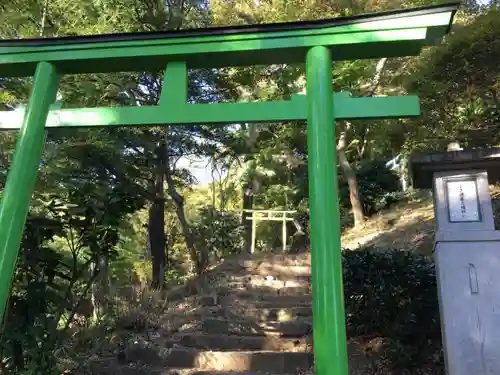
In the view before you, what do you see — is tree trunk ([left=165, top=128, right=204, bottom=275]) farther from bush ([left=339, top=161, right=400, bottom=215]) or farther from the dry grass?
bush ([left=339, top=161, right=400, bottom=215])

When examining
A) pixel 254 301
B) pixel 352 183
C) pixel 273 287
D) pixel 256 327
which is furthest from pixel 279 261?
pixel 352 183

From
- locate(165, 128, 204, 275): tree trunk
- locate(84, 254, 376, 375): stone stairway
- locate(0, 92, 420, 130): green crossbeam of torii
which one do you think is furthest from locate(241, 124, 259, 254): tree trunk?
locate(0, 92, 420, 130): green crossbeam of torii

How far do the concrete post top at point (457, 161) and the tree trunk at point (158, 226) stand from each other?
5.31 m

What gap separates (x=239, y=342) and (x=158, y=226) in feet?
13.0

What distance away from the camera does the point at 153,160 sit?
8.55 metres

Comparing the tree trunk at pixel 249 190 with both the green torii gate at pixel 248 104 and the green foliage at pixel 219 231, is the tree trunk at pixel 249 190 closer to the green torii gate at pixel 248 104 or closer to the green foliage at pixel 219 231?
the green foliage at pixel 219 231

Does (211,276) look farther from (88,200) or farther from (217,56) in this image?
(217,56)

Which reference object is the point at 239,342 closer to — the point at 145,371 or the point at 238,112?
the point at 145,371

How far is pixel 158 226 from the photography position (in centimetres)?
926

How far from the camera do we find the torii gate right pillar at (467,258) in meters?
4.01

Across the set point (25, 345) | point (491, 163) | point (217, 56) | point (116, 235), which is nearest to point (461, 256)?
point (491, 163)

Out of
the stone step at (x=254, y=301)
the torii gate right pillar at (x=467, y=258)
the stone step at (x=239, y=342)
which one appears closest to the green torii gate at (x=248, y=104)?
the torii gate right pillar at (x=467, y=258)

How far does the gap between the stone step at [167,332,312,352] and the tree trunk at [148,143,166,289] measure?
2761 millimetres

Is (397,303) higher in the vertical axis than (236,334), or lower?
higher
